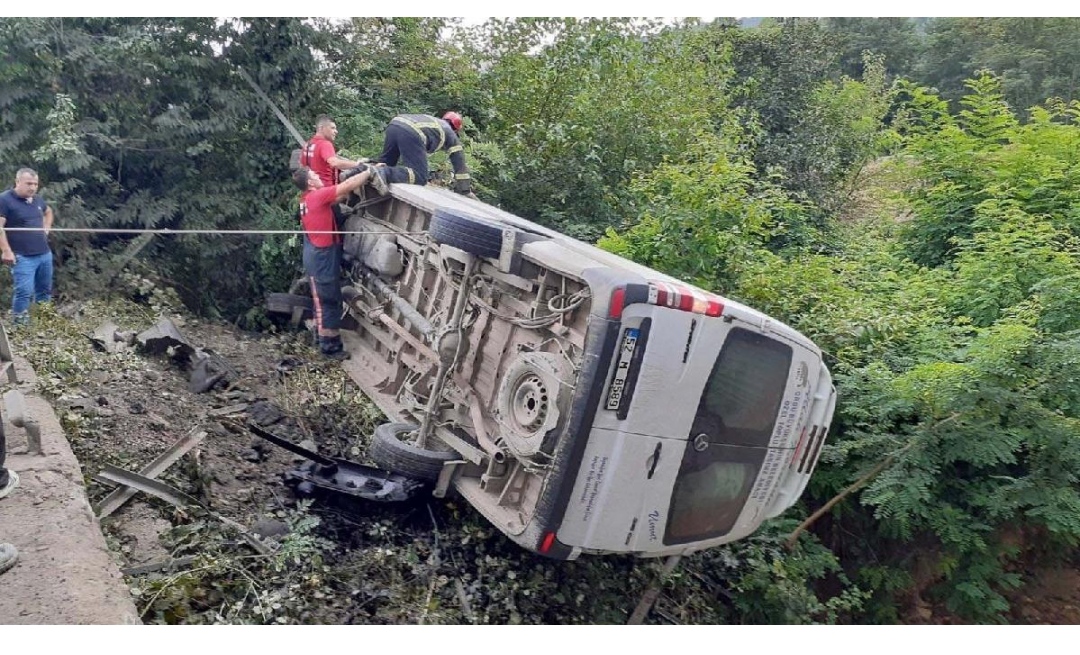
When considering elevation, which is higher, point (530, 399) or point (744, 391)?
point (744, 391)

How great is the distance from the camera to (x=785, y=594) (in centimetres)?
494

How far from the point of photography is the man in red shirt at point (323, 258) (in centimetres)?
678

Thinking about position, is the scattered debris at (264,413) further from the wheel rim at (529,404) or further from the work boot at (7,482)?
the wheel rim at (529,404)

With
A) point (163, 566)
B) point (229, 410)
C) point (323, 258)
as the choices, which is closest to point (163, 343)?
point (229, 410)

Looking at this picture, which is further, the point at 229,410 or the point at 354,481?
the point at 229,410

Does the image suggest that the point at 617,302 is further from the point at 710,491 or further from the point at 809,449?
the point at 809,449

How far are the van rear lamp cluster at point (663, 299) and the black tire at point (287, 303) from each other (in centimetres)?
434

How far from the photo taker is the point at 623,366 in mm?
3857

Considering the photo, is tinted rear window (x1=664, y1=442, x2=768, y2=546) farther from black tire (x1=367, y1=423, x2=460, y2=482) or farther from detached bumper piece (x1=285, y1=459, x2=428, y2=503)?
detached bumper piece (x1=285, y1=459, x2=428, y2=503)

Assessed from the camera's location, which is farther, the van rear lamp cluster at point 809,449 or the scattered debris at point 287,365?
the scattered debris at point 287,365

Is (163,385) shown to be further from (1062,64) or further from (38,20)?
(1062,64)

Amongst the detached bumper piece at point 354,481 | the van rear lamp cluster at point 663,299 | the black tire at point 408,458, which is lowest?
the detached bumper piece at point 354,481

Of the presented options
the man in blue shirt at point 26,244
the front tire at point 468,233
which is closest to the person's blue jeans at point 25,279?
the man in blue shirt at point 26,244

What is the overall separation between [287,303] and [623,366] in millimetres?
4468
